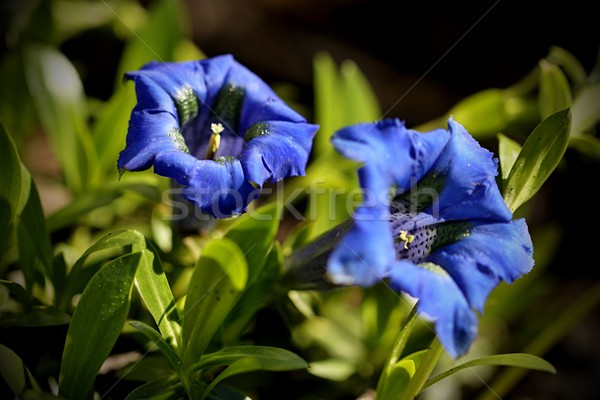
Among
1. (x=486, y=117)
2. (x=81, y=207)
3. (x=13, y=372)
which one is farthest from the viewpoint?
(x=486, y=117)

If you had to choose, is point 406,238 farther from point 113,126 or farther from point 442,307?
point 113,126

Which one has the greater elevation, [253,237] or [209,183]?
[209,183]

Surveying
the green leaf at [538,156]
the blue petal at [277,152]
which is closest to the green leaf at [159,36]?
the blue petal at [277,152]

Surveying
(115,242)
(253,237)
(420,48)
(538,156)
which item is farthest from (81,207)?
(420,48)

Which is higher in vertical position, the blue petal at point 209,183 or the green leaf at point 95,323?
the blue petal at point 209,183

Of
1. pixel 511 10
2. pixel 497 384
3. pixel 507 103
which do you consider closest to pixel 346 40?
pixel 511 10

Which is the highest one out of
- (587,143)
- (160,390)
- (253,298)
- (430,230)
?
(587,143)

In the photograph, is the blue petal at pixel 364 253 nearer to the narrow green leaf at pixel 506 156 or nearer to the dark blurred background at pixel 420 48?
the narrow green leaf at pixel 506 156
